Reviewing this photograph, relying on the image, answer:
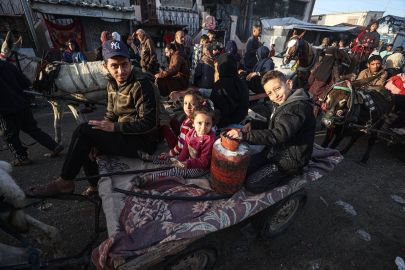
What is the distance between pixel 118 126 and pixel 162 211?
1.18m

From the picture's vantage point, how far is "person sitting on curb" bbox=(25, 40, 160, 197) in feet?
7.26

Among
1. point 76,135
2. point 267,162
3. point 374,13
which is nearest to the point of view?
point 76,135

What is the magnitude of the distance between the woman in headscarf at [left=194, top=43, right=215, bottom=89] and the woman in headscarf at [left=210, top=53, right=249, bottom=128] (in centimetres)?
166

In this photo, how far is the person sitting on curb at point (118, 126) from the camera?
7.26 feet

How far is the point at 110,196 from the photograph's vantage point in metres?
1.91

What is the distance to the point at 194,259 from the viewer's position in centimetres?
200

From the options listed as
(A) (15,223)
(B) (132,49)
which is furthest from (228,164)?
(B) (132,49)

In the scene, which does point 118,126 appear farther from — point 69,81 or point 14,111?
point 69,81

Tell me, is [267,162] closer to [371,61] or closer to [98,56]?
[371,61]

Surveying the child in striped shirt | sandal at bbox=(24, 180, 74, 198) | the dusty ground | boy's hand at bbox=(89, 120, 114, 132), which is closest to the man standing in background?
the dusty ground

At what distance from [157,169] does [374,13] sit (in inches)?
1459

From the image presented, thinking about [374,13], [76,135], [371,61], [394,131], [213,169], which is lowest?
[394,131]

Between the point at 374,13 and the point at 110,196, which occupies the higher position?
the point at 374,13

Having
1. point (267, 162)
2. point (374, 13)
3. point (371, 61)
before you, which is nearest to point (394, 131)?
point (371, 61)
